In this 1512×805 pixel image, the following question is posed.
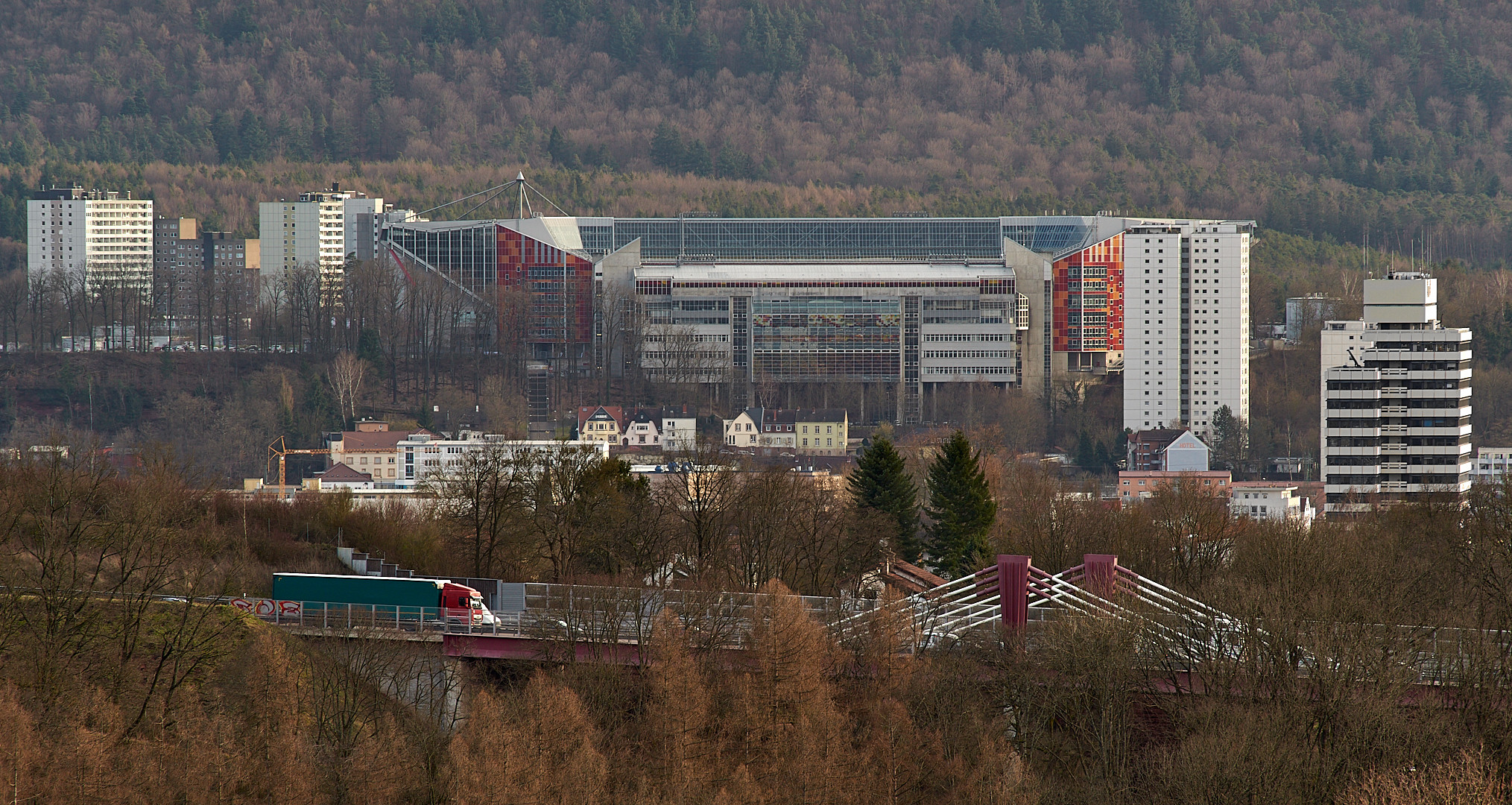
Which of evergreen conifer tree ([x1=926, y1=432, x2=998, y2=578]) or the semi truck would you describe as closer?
the semi truck

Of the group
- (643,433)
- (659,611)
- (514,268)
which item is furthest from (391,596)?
(514,268)

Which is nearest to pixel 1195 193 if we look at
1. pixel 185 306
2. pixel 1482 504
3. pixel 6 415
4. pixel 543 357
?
pixel 543 357

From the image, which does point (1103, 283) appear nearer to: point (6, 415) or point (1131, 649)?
point (6, 415)

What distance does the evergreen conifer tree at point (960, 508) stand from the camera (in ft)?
193

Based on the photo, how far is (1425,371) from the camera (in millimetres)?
99562

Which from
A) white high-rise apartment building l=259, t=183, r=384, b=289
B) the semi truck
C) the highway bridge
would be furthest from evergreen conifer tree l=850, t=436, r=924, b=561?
white high-rise apartment building l=259, t=183, r=384, b=289

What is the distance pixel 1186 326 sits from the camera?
128 m

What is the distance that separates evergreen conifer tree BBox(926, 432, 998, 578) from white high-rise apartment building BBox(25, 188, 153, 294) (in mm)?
113782

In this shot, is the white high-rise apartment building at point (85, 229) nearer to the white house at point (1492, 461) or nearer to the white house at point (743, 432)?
the white house at point (743, 432)

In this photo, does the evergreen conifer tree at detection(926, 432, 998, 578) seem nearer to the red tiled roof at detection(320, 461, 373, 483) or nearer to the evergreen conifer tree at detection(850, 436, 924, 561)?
the evergreen conifer tree at detection(850, 436, 924, 561)

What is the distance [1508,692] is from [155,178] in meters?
165

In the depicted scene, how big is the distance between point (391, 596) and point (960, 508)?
55.5 ft

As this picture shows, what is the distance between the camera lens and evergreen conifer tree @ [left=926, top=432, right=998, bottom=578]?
5894 centimetres

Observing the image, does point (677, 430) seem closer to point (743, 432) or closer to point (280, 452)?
point (743, 432)
